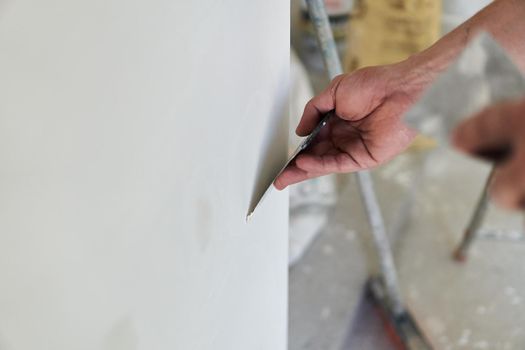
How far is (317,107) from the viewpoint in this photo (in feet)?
2.17

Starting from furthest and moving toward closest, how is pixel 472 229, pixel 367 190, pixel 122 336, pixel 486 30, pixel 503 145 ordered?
pixel 472 229 < pixel 367 190 < pixel 486 30 < pixel 122 336 < pixel 503 145

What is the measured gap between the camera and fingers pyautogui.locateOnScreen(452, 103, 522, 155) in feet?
0.98

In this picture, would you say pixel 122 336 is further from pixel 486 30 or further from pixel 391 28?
pixel 391 28

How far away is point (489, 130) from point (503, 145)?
1 centimetres

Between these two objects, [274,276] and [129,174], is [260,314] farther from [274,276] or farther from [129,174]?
[129,174]

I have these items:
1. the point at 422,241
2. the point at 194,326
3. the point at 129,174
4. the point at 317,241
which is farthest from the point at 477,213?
the point at 129,174

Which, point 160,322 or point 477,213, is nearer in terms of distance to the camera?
point 160,322

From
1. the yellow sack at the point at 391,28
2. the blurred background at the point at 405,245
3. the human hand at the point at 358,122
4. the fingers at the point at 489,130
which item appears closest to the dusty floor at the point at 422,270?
the blurred background at the point at 405,245

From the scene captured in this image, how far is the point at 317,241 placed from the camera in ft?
4.31

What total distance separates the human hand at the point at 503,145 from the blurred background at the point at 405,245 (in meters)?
0.84

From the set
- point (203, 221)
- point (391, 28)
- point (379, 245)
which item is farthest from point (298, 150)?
point (391, 28)

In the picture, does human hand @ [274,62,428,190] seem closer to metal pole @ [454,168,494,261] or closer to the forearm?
the forearm

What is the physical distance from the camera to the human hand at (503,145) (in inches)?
11.4

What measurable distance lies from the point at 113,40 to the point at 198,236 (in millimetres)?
216
